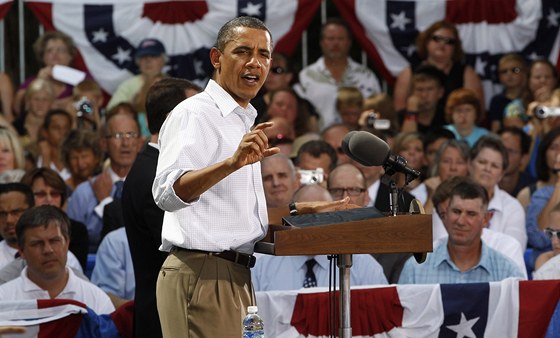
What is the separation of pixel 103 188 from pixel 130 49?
2.60 metres

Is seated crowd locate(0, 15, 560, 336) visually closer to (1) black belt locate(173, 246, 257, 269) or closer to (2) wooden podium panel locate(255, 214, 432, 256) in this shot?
(2) wooden podium panel locate(255, 214, 432, 256)

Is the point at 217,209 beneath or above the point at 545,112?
beneath

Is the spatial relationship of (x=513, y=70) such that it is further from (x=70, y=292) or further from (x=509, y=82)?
(x=70, y=292)

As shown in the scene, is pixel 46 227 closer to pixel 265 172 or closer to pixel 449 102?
pixel 265 172

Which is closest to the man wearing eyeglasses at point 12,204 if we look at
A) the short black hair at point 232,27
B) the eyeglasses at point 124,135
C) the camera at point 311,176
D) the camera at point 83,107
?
the eyeglasses at point 124,135

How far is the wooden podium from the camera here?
441 centimetres

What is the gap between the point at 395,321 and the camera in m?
6.56

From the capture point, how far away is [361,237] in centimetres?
443

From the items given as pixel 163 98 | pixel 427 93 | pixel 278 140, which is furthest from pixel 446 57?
pixel 163 98

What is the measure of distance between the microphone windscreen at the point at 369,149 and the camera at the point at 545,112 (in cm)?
610

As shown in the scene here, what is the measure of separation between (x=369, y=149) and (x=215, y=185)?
59 cm

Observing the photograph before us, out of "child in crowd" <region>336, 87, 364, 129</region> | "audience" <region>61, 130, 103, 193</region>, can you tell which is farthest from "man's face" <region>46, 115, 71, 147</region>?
"child in crowd" <region>336, 87, 364, 129</region>

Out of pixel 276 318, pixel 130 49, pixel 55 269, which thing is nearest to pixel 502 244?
pixel 276 318

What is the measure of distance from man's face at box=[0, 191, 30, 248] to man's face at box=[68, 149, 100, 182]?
167cm
